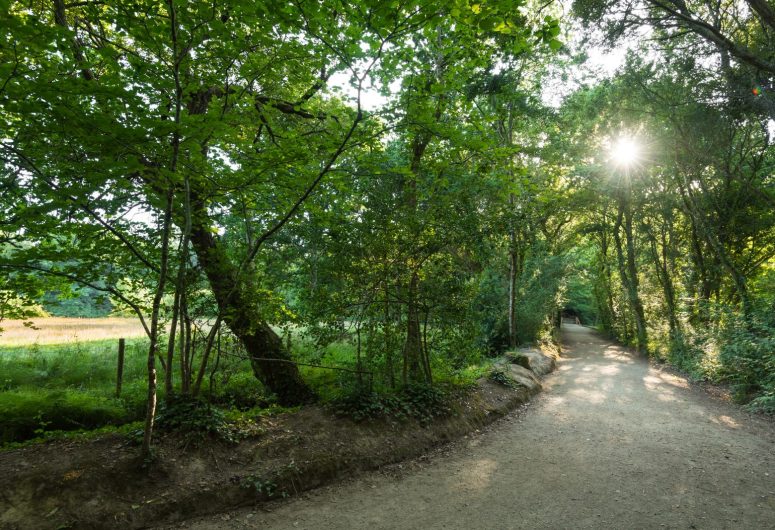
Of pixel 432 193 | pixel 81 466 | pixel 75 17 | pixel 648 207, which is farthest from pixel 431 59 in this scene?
pixel 648 207

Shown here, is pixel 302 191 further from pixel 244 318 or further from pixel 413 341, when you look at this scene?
pixel 413 341

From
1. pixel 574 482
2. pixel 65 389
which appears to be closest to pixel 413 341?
pixel 574 482

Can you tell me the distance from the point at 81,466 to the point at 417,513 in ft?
12.0

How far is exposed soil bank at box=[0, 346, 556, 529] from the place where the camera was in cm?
371

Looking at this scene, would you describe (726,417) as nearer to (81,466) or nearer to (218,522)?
(218,522)

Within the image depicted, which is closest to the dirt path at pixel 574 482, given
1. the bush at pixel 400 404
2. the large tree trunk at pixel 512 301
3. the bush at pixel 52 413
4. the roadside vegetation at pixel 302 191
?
the bush at pixel 400 404

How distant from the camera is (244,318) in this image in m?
5.94

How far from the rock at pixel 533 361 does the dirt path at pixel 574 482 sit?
3442 mm

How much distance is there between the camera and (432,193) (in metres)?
6.75

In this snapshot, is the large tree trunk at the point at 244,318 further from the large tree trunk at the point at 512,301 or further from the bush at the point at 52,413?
the large tree trunk at the point at 512,301

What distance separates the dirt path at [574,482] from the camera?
406cm

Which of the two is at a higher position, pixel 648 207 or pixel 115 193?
pixel 648 207

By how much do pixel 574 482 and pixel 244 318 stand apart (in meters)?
5.11

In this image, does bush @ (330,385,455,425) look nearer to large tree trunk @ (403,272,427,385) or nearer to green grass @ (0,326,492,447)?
green grass @ (0,326,492,447)
